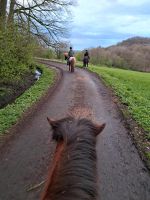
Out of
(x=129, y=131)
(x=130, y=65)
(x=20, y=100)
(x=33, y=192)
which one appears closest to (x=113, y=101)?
(x=20, y=100)

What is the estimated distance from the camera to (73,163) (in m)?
3.44

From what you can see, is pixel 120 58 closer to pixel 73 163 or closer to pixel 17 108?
pixel 17 108

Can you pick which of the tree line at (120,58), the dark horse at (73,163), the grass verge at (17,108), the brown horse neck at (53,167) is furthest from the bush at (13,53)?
the tree line at (120,58)

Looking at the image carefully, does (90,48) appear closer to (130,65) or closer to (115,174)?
(130,65)

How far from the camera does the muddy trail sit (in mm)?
7180

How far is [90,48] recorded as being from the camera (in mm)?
63438

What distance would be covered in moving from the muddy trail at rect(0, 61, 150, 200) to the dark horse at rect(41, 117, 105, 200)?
120cm

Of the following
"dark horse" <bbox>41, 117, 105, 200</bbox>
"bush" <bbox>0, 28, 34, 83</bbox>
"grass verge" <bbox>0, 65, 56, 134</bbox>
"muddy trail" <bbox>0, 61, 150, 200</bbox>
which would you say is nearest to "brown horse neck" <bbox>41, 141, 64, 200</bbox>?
"dark horse" <bbox>41, 117, 105, 200</bbox>

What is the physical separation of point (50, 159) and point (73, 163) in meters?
5.42

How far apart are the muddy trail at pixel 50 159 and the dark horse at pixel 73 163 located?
120 cm

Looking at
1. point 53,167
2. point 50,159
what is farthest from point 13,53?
point 53,167

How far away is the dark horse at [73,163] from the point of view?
3.13 metres

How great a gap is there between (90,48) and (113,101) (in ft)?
156

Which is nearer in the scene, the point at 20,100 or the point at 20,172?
the point at 20,172
